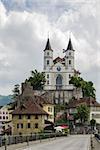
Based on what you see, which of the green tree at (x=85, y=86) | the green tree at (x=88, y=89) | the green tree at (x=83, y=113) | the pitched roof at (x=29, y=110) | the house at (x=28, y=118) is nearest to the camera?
the pitched roof at (x=29, y=110)

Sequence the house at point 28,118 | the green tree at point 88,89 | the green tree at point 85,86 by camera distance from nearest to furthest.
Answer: the house at point 28,118 → the green tree at point 85,86 → the green tree at point 88,89

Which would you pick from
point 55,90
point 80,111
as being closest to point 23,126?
point 80,111

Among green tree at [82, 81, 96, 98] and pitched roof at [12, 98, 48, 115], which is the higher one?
green tree at [82, 81, 96, 98]

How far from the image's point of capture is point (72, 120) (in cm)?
14762

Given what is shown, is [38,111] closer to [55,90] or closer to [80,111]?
[80,111]

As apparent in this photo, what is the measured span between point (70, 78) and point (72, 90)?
15225 mm

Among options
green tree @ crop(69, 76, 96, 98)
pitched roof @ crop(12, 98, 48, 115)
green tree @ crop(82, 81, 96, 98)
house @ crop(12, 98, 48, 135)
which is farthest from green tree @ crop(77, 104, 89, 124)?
green tree @ crop(82, 81, 96, 98)

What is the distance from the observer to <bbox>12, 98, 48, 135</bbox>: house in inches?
4353

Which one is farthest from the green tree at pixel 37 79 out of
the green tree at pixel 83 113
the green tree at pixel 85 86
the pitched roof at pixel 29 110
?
the pitched roof at pixel 29 110

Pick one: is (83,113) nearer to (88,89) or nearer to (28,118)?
(28,118)

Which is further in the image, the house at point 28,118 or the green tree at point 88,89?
the green tree at point 88,89

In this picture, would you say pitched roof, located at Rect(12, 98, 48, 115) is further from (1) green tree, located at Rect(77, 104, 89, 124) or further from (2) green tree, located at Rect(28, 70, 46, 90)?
(2) green tree, located at Rect(28, 70, 46, 90)

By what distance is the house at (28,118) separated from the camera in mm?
110562

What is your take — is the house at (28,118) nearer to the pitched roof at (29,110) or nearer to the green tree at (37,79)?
the pitched roof at (29,110)
